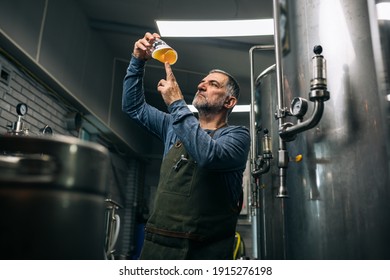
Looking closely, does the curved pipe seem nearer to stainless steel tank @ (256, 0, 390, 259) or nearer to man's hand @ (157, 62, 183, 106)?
stainless steel tank @ (256, 0, 390, 259)

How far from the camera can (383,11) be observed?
43.9 inches

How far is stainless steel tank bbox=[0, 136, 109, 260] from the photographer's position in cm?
35

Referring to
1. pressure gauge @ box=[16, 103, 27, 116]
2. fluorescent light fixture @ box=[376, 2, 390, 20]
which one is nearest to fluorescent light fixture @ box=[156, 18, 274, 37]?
pressure gauge @ box=[16, 103, 27, 116]

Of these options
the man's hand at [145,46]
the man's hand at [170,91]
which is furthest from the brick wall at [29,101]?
the man's hand at [170,91]

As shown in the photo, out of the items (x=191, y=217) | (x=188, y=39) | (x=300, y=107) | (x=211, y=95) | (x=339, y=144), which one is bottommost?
(x=191, y=217)

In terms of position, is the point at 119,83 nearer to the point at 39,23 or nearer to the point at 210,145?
the point at 39,23

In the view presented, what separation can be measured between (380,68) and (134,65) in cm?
106

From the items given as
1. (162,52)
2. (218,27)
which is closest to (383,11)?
(162,52)

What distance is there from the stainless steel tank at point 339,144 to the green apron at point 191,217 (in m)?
0.26

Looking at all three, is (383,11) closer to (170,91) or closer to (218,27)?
(170,91)

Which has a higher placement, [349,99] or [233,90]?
[233,90]

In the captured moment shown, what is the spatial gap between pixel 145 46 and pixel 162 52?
9 cm
